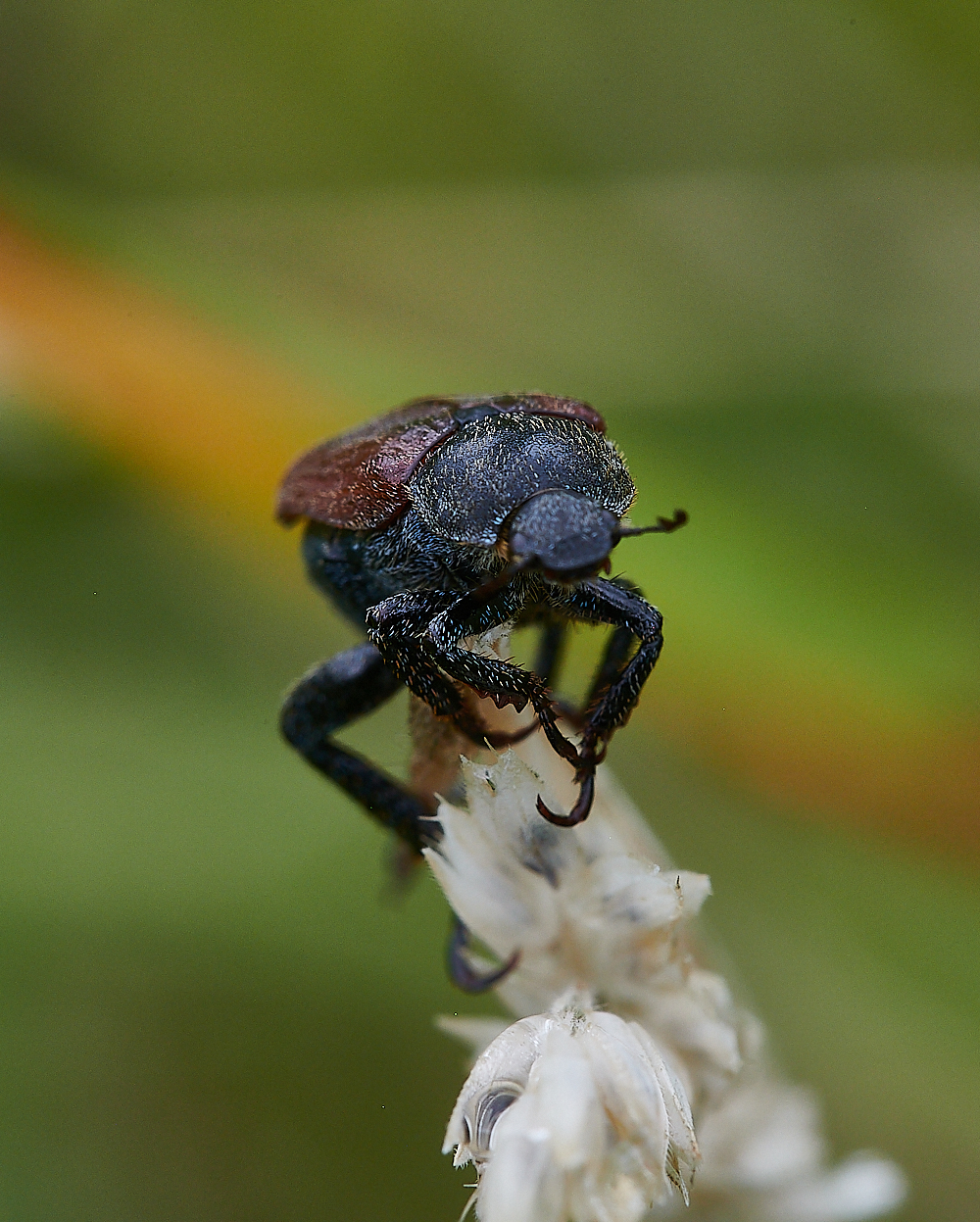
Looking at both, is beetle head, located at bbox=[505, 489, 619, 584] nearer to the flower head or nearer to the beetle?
the beetle

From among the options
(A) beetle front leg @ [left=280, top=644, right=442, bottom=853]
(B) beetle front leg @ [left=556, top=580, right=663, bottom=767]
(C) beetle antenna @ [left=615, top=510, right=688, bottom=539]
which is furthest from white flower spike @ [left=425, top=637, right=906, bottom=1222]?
(A) beetle front leg @ [left=280, top=644, right=442, bottom=853]

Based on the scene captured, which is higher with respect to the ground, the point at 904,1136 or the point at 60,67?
the point at 60,67

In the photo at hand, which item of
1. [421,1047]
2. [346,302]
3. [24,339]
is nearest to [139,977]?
[421,1047]

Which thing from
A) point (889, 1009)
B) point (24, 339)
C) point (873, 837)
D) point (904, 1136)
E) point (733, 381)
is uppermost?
point (733, 381)

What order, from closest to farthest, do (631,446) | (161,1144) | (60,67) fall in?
(161,1144)
(631,446)
(60,67)

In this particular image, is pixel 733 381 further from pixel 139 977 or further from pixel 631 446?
pixel 139 977

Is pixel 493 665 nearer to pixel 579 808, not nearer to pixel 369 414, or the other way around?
pixel 579 808
